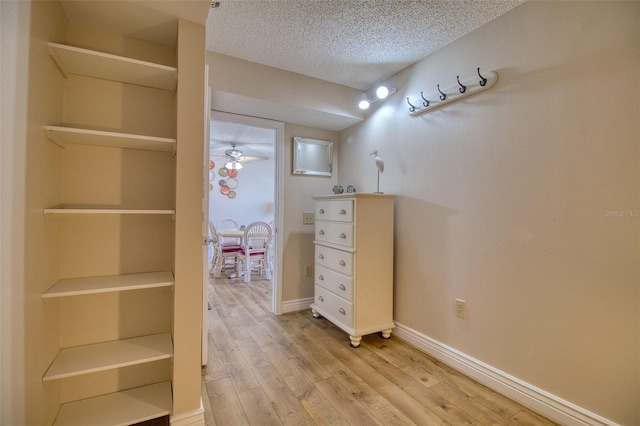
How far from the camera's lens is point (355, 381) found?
5.98 ft

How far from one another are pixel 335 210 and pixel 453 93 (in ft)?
4.09

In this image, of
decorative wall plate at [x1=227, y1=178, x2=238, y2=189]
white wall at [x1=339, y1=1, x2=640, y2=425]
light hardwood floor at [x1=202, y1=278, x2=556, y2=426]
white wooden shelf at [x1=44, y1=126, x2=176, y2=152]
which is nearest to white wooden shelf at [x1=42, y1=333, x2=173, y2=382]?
light hardwood floor at [x1=202, y1=278, x2=556, y2=426]

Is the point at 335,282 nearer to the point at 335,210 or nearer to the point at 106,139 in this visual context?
the point at 335,210

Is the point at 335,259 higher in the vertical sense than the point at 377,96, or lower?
lower

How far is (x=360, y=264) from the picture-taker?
228cm

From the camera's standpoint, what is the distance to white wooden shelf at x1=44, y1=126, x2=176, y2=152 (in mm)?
1197

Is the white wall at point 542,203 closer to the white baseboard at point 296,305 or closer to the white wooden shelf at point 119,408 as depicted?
the white baseboard at point 296,305

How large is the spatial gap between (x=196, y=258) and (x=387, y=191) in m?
1.75

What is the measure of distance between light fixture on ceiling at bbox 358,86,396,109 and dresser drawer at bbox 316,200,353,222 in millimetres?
973

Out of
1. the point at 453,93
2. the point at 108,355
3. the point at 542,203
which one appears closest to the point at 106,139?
the point at 108,355

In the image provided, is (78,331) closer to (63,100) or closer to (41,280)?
(41,280)

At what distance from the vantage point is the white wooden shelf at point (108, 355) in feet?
4.00

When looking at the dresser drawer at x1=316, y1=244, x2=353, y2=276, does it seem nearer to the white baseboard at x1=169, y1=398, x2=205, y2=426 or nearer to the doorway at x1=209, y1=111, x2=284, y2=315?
the white baseboard at x1=169, y1=398, x2=205, y2=426

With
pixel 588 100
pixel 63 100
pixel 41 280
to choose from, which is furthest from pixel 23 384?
pixel 588 100
